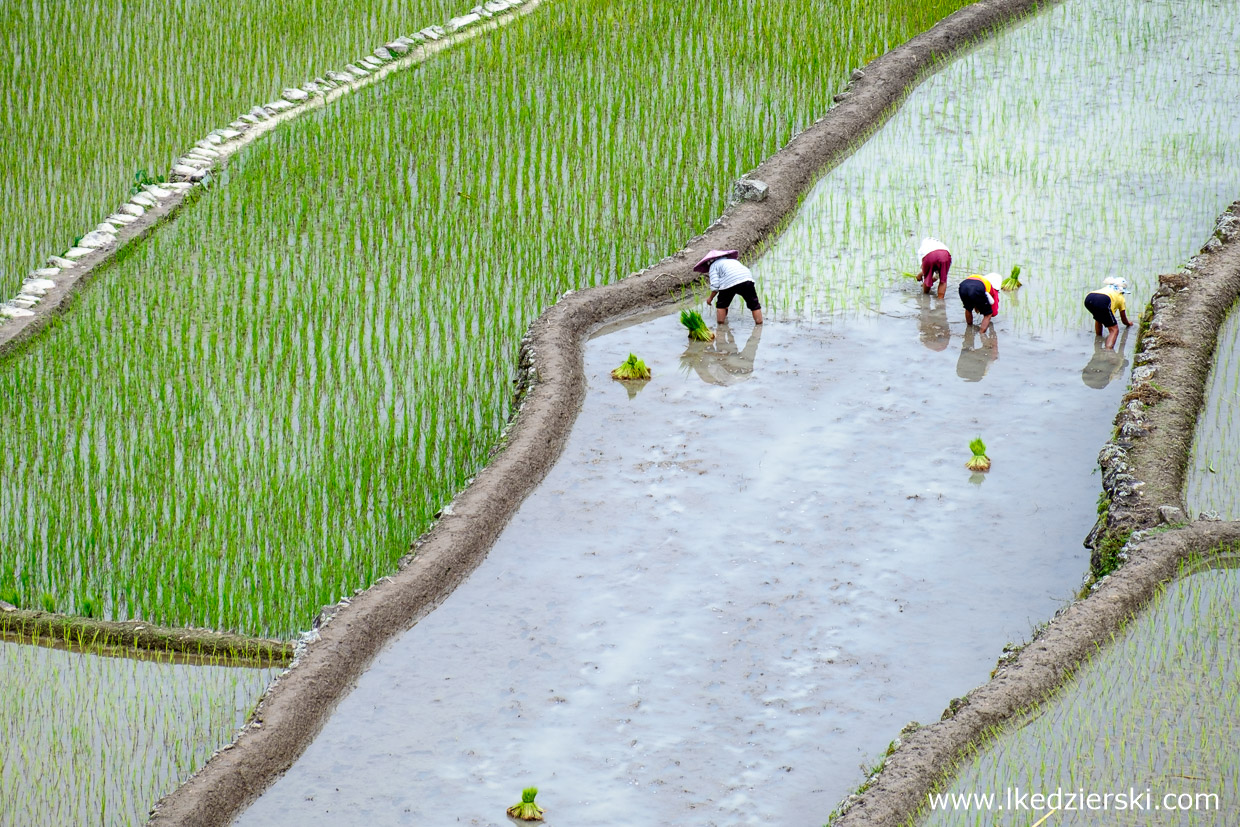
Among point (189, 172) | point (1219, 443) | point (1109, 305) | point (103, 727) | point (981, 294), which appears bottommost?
point (103, 727)

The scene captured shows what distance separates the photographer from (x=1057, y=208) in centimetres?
727

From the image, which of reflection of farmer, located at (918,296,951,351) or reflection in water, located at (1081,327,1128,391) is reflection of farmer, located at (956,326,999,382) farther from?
reflection in water, located at (1081,327,1128,391)

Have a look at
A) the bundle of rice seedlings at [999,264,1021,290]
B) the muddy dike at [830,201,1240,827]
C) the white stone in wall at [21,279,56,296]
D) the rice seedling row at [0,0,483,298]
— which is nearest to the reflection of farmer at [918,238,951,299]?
the bundle of rice seedlings at [999,264,1021,290]

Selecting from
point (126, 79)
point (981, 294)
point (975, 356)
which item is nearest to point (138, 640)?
point (975, 356)

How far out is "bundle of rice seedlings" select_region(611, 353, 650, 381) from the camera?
6.03 meters

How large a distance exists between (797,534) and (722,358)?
1515 millimetres

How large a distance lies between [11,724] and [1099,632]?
352 centimetres

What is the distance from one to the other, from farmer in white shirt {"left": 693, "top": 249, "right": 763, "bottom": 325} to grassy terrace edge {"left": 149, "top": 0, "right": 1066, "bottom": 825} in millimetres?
424

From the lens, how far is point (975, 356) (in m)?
6.03

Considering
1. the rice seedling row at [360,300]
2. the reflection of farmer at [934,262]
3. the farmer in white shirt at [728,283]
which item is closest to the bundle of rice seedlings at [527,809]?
the rice seedling row at [360,300]

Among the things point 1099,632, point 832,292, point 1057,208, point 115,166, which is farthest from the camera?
point 115,166

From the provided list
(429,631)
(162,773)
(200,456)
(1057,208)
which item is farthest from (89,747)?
(1057,208)

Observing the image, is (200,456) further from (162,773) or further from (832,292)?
(832,292)

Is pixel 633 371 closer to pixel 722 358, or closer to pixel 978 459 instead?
pixel 722 358
